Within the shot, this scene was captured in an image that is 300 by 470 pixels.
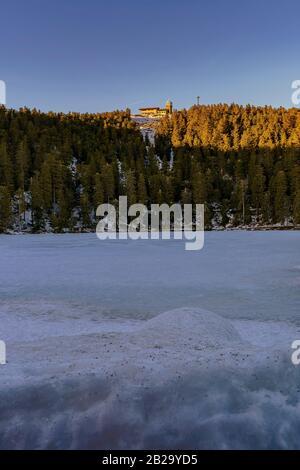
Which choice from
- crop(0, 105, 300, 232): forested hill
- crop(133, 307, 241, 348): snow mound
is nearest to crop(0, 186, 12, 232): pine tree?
crop(0, 105, 300, 232): forested hill

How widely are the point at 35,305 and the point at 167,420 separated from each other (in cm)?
797

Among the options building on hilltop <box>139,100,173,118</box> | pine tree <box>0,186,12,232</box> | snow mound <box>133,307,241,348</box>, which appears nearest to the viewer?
snow mound <box>133,307,241,348</box>

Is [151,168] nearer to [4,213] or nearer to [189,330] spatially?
[4,213]

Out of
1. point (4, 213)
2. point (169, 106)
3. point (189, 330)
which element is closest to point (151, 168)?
point (4, 213)

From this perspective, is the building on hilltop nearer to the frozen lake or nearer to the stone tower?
the stone tower

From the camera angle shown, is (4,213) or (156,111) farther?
(156,111)

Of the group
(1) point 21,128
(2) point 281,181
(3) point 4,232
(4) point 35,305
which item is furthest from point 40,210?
(4) point 35,305

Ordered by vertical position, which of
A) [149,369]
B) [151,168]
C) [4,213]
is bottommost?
[149,369]

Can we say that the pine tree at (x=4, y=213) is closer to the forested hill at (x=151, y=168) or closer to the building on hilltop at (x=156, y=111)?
the forested hill at (x=151, y=168)

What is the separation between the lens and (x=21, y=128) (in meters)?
112

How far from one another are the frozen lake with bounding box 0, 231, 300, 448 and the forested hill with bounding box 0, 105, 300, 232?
56131 millimetres

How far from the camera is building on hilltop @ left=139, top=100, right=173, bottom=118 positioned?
178m

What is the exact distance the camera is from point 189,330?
9023 mm

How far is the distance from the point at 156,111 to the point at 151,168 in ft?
352
